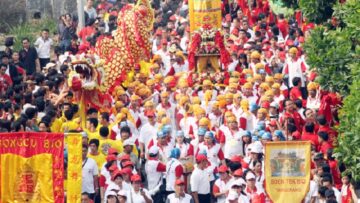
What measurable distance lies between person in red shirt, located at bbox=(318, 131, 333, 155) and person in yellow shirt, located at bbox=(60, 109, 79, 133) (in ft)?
13.7

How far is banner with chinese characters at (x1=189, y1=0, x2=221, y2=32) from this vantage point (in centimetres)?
4609

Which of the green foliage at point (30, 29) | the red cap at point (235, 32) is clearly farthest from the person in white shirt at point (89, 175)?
the red cap at point (235, 32)

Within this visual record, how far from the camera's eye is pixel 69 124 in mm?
36219

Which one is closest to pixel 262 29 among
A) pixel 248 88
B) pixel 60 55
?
pixel 60 55

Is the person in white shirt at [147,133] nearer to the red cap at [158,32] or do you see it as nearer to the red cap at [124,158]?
the red cap at [124,158]

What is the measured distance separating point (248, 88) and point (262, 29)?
839 cm

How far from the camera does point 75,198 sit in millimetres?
31656

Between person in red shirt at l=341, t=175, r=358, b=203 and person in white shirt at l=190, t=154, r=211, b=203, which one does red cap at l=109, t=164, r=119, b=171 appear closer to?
person in white shirt at l=190, t=154, r=211, b=203

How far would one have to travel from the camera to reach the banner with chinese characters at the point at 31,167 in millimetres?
30688

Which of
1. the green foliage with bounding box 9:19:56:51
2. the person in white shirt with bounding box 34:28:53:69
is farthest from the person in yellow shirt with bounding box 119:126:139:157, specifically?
the green foliage with bounding box 9:19:56:51

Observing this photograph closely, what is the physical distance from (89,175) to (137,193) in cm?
121

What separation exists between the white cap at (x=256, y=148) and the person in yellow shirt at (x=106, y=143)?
2.22 m

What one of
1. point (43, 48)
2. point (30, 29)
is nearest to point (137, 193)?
point (43, 48)

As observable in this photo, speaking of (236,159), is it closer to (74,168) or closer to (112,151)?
(112,151)
